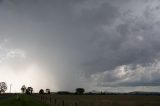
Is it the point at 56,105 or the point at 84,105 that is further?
the point at 56,105

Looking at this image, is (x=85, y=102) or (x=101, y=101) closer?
(x=85, y=102)

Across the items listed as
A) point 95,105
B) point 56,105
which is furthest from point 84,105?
point 56,105

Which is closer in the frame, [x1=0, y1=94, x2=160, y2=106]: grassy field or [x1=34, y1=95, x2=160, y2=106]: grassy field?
[x1=34, y1=95, x2=160, y2=106]: grassy field

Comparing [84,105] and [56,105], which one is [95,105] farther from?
[56,105]

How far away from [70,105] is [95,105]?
375cm

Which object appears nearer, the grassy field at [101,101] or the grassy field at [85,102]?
the grassy field at [101,101]

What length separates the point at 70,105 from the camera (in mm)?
40969

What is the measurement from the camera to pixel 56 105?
4547cm

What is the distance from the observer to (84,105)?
40375mm

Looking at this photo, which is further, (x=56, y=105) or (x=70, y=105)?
(x=56, y=105)

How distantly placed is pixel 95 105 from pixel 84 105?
1.69m

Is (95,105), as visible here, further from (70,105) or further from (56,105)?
(56,105)

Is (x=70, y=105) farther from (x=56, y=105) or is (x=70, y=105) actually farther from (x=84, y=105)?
(x=56, y=105)

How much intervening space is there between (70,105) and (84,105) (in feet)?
6.82
